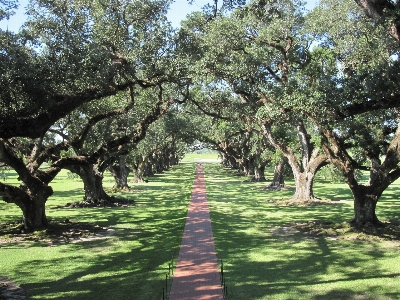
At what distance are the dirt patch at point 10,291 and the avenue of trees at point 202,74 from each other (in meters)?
3.01

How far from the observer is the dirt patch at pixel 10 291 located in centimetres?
742

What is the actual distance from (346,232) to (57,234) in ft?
30.3

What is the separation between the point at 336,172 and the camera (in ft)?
106

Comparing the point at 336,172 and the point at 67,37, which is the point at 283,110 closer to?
the point at 67,37

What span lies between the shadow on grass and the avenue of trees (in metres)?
2.92

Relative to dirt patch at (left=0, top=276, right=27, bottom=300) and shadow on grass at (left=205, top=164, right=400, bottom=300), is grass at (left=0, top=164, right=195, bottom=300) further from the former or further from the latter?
shadow on grass at (left=205, top=164, right=400, bottom=300)

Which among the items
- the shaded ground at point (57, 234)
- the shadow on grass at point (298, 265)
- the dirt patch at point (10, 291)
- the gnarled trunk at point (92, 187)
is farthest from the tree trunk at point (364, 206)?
the gnarled trunk at point (92, 187)

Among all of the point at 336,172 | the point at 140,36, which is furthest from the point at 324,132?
the point at 336,172

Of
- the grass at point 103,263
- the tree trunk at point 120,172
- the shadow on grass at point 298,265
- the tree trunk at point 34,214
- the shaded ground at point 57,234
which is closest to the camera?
the shadow on grass at point 298,265

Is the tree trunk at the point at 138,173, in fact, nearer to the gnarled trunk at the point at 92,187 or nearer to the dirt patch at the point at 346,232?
the gnarled trunk at the point at 92,187

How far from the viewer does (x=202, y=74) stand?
13938mm

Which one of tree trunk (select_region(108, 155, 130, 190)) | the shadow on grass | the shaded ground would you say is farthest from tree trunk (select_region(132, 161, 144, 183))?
the shadow on grass

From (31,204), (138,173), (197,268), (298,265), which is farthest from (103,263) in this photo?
(138,173)

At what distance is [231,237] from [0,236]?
722cm
